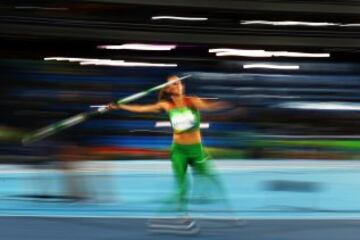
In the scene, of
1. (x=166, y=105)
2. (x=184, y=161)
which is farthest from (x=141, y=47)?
(x=184, y=161)

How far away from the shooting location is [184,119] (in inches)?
224

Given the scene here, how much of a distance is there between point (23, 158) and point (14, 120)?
0.84 metres

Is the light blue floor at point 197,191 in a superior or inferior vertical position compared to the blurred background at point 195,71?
inferior

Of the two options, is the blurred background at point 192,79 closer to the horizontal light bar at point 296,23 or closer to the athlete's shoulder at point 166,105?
the horizontal light bar at point 296,23

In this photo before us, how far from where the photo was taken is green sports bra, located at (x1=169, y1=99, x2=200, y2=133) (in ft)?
18.6

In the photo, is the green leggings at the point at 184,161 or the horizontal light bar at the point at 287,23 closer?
the green leggings at the point at 184,161

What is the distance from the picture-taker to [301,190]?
7180 millimetres

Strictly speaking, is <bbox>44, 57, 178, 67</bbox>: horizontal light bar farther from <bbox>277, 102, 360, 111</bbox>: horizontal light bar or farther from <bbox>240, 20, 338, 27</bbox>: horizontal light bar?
<bbox>277, 102, 360, 111</bbox>: horizontal light bar

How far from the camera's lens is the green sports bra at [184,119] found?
5.68m

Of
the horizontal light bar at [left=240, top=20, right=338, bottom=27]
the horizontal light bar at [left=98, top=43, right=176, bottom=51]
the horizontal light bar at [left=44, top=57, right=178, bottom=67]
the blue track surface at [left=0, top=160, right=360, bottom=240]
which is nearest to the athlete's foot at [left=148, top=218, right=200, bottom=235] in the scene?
the blue track surface at [left=0, top=160, right=360, bottom=240]

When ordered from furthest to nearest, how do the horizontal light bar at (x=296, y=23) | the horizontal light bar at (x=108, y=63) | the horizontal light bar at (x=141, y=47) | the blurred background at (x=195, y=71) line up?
the horizontal light bar at (x=296, y=23) < the horizontal light bar at (x=141, y=47) < the horizontal light bar at (x=108, y=63) < the blurred background at (x=195, y=71)

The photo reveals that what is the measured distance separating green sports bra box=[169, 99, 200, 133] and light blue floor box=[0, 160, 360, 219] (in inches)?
44.7

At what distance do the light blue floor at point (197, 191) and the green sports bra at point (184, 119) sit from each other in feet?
3.73

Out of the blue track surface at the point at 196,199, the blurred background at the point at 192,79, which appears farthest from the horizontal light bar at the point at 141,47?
the blue track surface at the point at 196,199
